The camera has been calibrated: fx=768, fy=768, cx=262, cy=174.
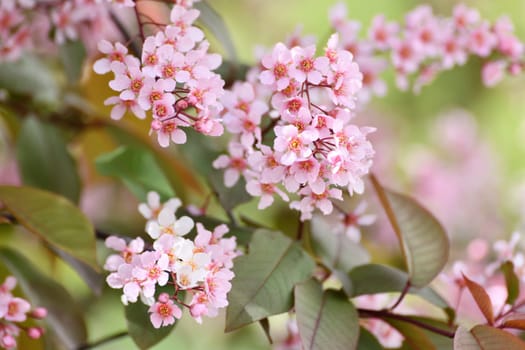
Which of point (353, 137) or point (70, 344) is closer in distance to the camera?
point (353, 137)

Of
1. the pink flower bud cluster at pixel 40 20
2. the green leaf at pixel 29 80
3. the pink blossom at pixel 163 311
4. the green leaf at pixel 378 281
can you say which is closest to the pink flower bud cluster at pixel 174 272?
the pink blossom at pixel 163 311

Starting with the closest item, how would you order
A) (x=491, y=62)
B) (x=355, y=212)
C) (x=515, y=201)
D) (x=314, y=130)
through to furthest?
(x=314, y=130)
(x=355, y=212)
(x=491, y=62)
(x=515, y=201)

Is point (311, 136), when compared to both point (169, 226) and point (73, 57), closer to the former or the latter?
point (169, 226)

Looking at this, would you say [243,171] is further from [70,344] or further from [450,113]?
[450,113]

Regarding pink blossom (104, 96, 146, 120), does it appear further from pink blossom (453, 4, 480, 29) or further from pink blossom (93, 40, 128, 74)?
pink blossom (453, 4, 480, 29)

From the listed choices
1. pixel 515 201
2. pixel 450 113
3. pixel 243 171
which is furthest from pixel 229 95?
pixel 450 113

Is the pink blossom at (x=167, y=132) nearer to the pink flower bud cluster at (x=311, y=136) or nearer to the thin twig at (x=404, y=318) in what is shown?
the pink flower bud cluster at (x=311, y=136)
